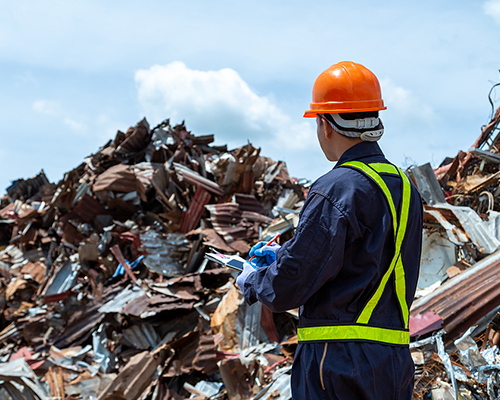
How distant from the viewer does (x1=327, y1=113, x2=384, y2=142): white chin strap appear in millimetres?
1937

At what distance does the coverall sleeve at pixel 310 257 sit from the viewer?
1.70 metres

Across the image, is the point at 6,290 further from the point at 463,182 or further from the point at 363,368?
the point at 363,368

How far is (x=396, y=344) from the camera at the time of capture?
1.85 meters

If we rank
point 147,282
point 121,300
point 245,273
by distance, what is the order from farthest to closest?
point 147,282
point 121,300
point 245,273

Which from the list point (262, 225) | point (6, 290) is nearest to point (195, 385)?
point (262, 225)

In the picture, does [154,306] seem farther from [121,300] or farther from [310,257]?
[310,257]

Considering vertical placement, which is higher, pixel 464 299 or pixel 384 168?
pixel 384 168

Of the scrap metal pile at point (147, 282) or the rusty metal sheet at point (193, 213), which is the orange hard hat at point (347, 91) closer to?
the scrap metal pile at point (147, 282)

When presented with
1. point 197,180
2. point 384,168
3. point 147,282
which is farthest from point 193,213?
point 384,168

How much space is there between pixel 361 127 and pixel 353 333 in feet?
2.78

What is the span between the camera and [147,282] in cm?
667

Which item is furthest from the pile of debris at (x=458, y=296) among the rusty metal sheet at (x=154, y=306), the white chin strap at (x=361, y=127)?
the rusty metal sheet at (x=154, y=306)

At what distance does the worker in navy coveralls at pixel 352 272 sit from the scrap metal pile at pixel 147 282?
2.15 meters

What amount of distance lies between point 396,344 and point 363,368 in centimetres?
20
